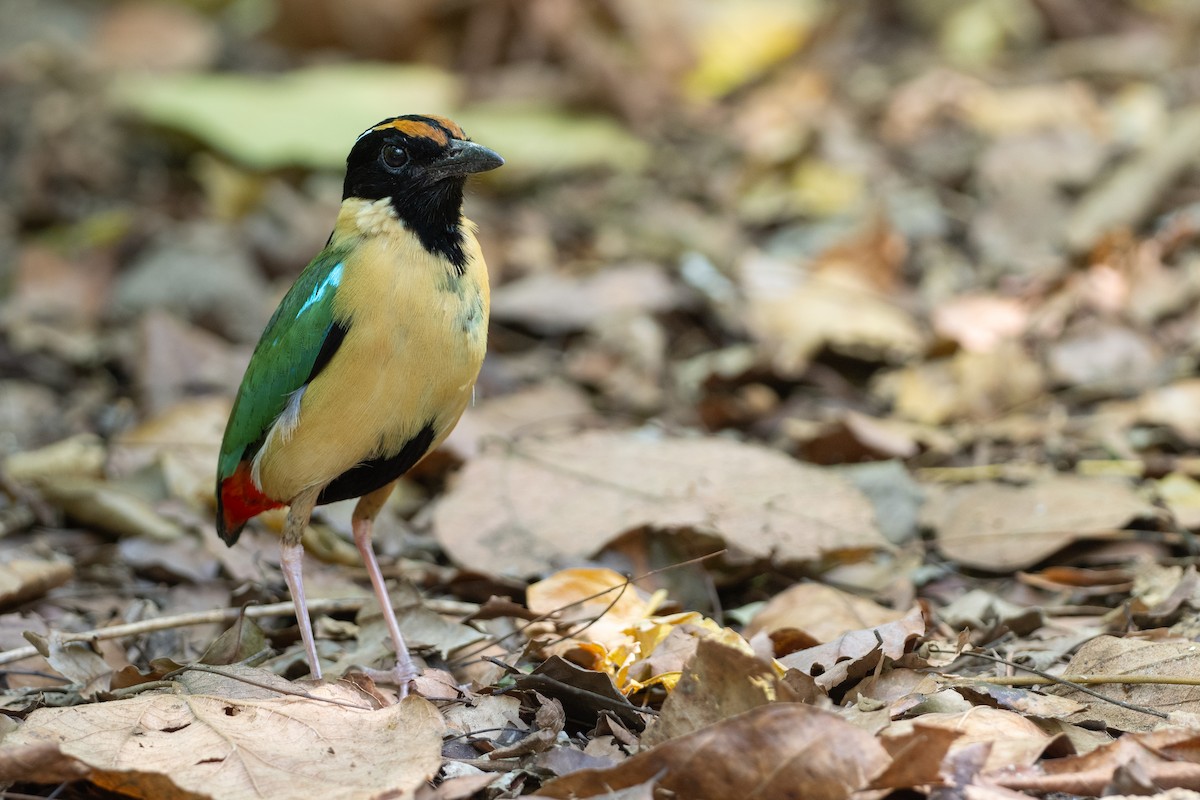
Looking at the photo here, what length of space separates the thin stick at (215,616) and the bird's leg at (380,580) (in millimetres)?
173

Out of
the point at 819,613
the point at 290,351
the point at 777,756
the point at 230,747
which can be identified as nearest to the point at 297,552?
the point at 290,351

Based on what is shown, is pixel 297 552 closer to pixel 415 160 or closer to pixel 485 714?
pixel 485 714

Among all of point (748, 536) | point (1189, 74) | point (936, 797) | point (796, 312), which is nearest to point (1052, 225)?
point (796, 312)

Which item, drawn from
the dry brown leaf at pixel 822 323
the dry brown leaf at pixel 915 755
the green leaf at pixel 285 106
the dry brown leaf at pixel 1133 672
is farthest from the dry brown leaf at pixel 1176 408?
the green leaf at pixel 285 106

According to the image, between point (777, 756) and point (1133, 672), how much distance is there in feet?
4.14

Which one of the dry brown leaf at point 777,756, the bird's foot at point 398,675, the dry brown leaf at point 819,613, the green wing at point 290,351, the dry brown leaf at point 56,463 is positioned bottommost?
the dry brown leaf at point 56,463

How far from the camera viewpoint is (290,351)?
4113 mm

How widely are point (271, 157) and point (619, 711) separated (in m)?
7.05

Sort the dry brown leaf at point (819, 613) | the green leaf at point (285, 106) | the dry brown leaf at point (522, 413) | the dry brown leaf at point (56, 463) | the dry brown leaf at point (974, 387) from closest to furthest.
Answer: the dry brown leaf at point (819, 613), the dry brown leaf at point (56, 463), the dry brown leaf at point (522, 413), the dry brown leaf at point (974, 387), the green leaf at point (285, 106)

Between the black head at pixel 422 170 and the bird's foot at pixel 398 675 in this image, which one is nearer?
the bird's foot at pixel 398 675

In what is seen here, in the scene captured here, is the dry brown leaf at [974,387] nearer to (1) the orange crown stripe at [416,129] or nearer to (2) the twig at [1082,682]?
(2) the twig at [1082,682]

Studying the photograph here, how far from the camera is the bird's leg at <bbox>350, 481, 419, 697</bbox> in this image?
409cm

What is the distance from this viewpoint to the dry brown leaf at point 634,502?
16.0 feet

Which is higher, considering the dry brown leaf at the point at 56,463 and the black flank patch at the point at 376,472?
the black flank patch at the point at 376,472
